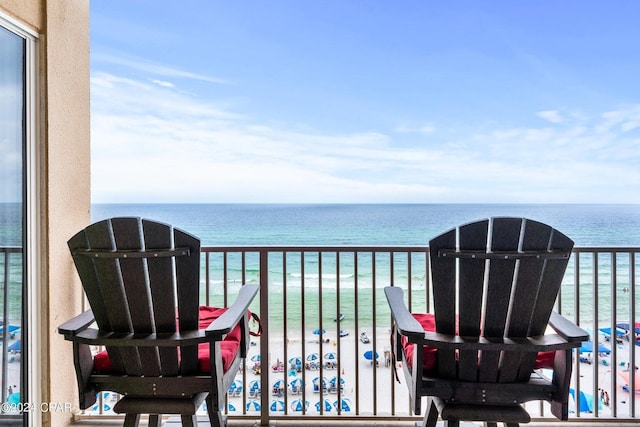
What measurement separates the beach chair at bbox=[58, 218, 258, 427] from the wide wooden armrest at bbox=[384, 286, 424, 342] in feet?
2.10

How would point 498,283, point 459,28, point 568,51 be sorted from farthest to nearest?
point 459,28, point 568,51, point 498,283

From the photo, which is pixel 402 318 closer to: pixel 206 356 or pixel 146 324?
pixel 206 356

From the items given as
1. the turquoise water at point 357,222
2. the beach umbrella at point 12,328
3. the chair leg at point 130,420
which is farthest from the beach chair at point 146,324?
the turquoise water at point 357,222

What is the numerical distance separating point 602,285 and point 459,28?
10.9 metres

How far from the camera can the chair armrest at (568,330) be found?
1.45 m

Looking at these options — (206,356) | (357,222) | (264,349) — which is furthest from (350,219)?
(206,356)

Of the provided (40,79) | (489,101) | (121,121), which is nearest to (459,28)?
(489,101)

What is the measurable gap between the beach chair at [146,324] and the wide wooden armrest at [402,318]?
2.10 ft

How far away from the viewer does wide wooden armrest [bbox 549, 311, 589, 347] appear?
4.76 feet

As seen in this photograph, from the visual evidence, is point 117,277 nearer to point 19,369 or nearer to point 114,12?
point 19,369

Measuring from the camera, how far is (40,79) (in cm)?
220

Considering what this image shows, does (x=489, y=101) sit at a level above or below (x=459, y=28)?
below

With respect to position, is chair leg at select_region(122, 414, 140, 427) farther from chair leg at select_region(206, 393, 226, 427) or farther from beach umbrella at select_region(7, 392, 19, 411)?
beach umbrella at select_region(7, 392, 19, 411)

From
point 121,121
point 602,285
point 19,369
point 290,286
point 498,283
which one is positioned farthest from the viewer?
point 121,121
